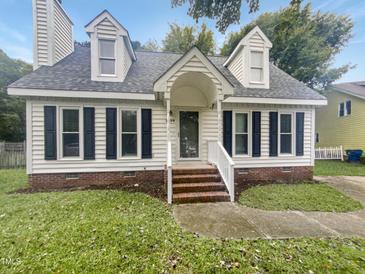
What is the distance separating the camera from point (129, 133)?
6.89 m

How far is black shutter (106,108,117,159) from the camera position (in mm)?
6691

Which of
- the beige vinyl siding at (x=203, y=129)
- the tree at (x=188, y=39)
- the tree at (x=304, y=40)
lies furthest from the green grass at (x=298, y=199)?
the tree at (x=188, y=39)

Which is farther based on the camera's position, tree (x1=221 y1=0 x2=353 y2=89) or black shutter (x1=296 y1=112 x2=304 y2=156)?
tree (x1=221 y1=0 x2=353 y2=89)

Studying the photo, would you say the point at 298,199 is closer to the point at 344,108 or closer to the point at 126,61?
the point at 126,61

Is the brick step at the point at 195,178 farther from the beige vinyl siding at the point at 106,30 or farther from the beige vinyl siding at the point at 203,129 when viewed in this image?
the beige vinyl siding at the point at 106,30

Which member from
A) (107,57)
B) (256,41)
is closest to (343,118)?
(256,41)

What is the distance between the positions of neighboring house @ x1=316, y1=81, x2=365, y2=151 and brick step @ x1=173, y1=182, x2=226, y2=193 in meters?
15.0

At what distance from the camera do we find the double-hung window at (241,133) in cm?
760

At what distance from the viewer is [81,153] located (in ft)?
21.5

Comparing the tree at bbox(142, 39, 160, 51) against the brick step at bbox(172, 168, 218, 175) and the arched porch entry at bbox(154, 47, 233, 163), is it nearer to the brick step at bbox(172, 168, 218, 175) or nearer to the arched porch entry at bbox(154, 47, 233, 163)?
the arched porch entry at bbox(154, 47, 233, 163)

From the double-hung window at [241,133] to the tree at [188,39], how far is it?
13.8 metres

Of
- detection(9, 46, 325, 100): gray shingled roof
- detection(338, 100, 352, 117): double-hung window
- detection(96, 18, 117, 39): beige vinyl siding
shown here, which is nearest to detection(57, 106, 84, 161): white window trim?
detection(9, 46, 325, 100): gray shingled roof

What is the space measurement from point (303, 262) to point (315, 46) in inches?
737

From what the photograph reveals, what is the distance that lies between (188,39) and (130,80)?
14479 millimetres
